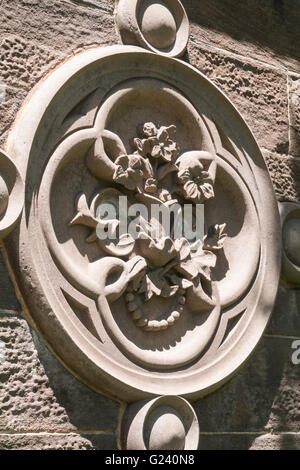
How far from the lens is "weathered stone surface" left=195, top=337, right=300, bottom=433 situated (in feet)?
9.98

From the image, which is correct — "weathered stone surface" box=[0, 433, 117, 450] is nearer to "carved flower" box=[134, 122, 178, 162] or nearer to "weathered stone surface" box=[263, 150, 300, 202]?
"carved flower" box=[134, 122, 178, 162]

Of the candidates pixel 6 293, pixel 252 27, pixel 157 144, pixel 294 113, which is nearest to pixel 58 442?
pixel 6 293

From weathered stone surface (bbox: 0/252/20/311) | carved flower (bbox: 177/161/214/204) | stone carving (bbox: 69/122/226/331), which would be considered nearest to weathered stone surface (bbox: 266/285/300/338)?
stone carving (bbox: 69/122/226/331)

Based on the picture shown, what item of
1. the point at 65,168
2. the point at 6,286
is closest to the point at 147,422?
the point at 6,286

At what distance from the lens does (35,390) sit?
264cm

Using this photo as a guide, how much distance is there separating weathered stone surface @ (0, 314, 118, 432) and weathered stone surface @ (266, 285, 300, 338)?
85 cm

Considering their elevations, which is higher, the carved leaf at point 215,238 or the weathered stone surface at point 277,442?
the carved leaf at point 215,238

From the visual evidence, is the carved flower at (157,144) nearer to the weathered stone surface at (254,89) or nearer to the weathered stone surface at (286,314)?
the weathered stone surface at (254,89)

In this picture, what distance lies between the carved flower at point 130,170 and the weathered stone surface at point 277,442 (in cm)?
95

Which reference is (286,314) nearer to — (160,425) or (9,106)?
(160,425)

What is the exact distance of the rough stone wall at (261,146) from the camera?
264 centimetres

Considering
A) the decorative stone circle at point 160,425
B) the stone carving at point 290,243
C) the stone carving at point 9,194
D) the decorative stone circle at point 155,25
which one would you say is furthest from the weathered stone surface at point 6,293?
the stone carving at point 290,243

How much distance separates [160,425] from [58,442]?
33 centimetres
